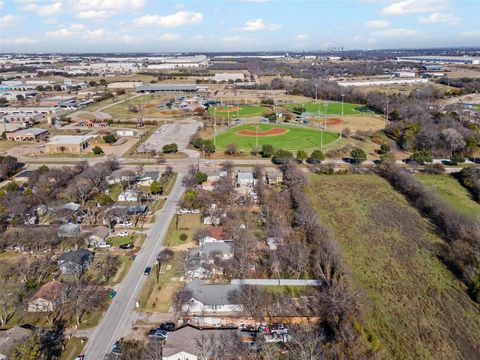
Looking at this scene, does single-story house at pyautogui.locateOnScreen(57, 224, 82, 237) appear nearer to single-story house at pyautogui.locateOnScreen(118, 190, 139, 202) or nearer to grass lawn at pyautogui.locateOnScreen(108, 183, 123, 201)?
single-story house at pyautogui.locateOnScreen(118, 190, 139, 202)

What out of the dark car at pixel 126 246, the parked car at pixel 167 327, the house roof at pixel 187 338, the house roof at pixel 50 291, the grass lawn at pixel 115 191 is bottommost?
the parked car at pixel 167 327

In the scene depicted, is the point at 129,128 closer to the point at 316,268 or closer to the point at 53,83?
the point at 316,268

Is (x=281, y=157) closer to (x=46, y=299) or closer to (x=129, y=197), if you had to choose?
(x=129, y=197)

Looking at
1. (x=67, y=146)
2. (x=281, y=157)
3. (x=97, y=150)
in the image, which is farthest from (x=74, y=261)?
(x=67, y=146)

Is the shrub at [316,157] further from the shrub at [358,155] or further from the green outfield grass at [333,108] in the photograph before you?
the green outfield grass at [333,108]

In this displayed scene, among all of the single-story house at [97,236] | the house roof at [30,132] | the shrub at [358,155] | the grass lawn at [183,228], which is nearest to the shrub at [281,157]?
the shrub at [358,155]

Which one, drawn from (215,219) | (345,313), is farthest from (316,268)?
(215,219)

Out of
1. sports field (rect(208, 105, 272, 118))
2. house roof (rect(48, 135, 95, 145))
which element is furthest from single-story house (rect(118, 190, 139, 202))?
sports field (rect(208, 105, 272, 118))
